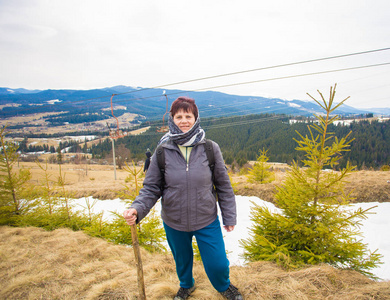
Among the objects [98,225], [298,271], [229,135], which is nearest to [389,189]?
[298,271]

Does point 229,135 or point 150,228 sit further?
point 229,135

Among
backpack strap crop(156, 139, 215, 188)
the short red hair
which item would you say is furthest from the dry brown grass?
the short red hair

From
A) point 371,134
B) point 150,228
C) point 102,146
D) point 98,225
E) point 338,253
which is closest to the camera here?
point 338,253

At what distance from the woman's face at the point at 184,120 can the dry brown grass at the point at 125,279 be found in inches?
87.2

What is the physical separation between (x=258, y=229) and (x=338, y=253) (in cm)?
133

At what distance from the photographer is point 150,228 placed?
4.80m

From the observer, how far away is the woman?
201 centimetres

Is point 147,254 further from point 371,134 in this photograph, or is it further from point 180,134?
point 371,134

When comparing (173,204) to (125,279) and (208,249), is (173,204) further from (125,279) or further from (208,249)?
(125,279)

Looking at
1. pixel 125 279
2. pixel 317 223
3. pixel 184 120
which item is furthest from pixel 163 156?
pixel 317 223

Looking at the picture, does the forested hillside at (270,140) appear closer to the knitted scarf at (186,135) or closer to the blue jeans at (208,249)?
the blue jeans at (208,249)

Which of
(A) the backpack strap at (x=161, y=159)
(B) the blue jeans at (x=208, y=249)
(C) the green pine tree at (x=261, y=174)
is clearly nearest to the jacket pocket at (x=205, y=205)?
(B) the blue jeans at (x=208, y=249)

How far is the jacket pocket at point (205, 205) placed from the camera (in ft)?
6.71

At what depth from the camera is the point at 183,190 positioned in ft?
6.56
